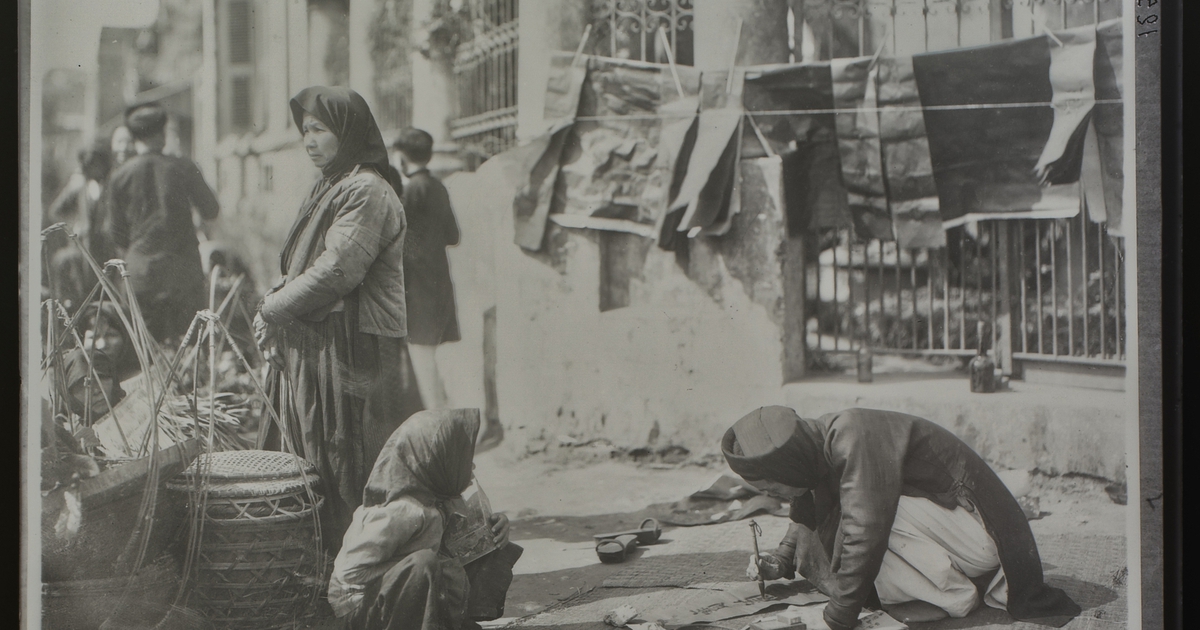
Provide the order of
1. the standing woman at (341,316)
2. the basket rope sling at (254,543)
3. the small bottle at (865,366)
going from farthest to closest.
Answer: the small bottle at (865,366)
the standing woman at (341,316)
the basket rope sling at (254,543)

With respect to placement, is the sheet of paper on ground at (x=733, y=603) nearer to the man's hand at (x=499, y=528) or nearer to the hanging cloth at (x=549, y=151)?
the man's hand at (x=499, y=528)

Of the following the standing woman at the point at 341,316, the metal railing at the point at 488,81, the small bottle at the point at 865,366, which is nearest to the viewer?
the standing woman at the point at 341,316

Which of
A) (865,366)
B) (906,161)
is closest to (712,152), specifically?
(906,161)

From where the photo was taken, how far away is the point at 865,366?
3.75 m

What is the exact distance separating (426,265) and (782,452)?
5.25 ft

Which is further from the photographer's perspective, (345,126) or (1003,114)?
(1003,114)

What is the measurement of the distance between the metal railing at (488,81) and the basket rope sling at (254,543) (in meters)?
1.50

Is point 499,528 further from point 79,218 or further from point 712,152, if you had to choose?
point 79,218

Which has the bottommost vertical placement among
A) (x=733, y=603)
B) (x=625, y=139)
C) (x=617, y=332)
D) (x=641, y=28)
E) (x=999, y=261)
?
(x=733, y=603)

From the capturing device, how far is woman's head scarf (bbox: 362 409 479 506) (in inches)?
136

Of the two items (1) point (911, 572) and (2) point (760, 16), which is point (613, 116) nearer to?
(2) point (760, 16)

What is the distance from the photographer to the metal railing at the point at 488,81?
361cm

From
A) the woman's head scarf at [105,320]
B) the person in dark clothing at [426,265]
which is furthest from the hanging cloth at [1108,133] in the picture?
the woman's head scarf at [105,320]

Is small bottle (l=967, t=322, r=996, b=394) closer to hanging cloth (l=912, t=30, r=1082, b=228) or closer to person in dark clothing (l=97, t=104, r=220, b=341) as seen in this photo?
hanging cloth (l=912, t=30, r=1082, b=228)
